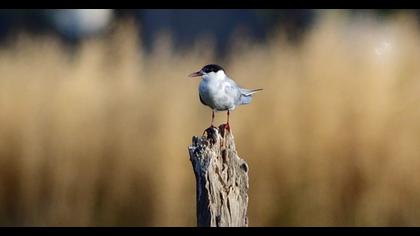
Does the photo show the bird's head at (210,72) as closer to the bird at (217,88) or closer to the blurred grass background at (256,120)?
the bird at (217,88)

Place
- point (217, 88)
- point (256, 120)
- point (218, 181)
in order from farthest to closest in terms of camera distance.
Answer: point (256, 120) → point (217, 88) → point (218, 181)

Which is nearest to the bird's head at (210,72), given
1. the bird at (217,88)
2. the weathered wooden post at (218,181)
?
the bird at (217,88)

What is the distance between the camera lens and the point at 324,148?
15.0ft

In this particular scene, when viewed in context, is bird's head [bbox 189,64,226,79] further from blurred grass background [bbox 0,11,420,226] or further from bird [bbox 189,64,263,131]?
blurred grass background [bbox 0,11,420,226]

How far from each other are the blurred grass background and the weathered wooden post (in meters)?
0.88

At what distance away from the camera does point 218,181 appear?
3.61m

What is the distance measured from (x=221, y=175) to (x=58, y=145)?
1.38 m

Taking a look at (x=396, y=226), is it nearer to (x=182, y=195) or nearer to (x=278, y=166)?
(x=278, y=166)

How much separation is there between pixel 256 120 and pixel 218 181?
1.05 metres

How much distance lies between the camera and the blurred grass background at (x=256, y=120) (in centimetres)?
457

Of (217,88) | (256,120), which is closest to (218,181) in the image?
(217,88)

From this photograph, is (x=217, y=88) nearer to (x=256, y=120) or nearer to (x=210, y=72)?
(x=210, y=72)

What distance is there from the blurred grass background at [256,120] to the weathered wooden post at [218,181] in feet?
2.90

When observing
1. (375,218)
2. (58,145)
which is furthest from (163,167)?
(375,218)
